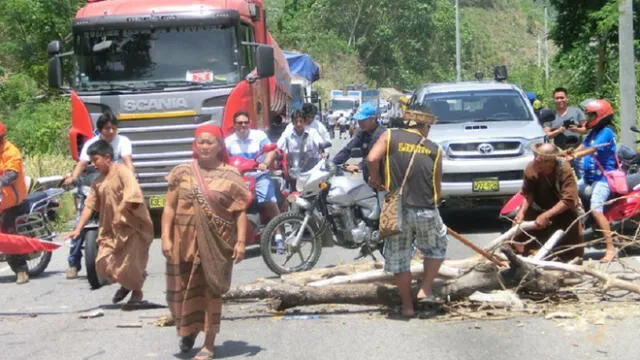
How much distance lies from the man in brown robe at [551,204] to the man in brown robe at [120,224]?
3425 mm

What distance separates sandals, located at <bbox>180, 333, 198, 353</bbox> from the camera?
697 centimetres

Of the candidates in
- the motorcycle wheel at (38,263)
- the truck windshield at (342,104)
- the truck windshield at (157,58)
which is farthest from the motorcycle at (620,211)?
the truck windshield at (342,104)

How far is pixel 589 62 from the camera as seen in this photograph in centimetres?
2786

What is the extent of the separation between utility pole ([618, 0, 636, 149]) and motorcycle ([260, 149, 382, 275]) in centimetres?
713

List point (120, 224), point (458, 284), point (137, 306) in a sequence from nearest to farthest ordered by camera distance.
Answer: point (458, 284) < point (120, 224) < point (137, 306)

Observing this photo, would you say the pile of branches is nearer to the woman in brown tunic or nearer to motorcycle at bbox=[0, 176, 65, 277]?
the woman in brown tunic

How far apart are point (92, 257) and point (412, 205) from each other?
3.56 m

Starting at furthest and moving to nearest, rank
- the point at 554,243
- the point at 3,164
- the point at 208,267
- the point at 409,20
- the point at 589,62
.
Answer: the point at 409,20, the point at 589,62, the point at 3,164, the point at 554,243, the point at 208,267

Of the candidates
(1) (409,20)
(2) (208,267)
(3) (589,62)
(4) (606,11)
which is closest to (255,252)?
(2) (208,267)

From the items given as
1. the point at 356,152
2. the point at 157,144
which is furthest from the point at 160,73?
the point at 356,152

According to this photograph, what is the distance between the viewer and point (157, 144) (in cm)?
1337

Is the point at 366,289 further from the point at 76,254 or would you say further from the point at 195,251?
the point at 76,254

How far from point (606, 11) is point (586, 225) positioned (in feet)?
41.7

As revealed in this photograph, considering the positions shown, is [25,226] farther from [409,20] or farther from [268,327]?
[409,20]
